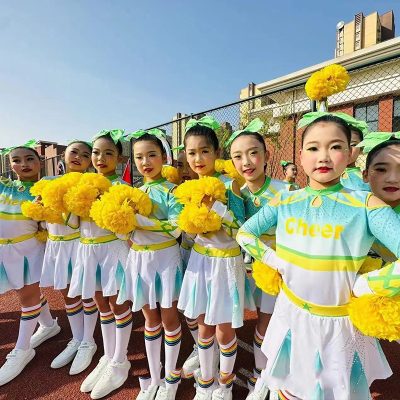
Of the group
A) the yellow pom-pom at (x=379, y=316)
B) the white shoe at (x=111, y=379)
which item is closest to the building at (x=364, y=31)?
the yellow pom-pom at (x=379, y=316)

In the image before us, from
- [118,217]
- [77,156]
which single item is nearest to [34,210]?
[77,156]

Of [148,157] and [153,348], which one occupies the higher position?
[148,157]

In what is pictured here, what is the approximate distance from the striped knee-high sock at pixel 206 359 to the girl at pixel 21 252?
188cm

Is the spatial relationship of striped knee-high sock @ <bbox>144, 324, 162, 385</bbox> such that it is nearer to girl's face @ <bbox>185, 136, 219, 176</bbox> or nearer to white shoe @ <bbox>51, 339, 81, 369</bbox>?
white shoe @ <bbox>51, 339, 81, 369</bbox>

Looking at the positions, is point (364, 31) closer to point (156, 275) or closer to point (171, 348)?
point (156, 275)

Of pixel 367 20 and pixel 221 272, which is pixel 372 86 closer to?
pixel 221 272

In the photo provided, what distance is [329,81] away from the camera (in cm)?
164

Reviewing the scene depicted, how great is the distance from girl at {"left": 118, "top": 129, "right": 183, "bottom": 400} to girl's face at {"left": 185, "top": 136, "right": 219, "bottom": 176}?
30 cm

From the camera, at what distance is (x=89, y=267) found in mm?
2217

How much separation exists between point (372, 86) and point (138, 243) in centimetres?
1037

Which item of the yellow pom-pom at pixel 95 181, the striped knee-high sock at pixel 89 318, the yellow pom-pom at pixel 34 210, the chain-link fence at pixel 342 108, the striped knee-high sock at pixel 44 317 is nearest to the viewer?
the yellow pom-pom at pixel 95 181

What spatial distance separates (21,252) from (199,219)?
2.11 meters

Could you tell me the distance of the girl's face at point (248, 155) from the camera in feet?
6.04

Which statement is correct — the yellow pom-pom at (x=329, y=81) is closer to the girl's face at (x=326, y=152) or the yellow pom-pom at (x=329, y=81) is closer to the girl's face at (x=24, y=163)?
the girl's face at (x=326, y=152)
